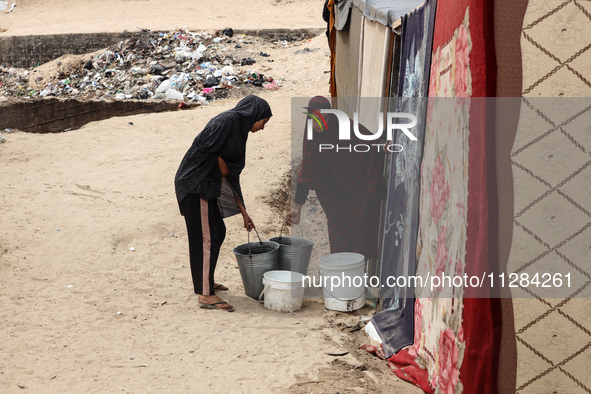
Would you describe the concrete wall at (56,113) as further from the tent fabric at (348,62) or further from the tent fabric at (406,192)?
the tent fabric at (406,192)

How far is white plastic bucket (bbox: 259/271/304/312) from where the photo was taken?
4.16 meters

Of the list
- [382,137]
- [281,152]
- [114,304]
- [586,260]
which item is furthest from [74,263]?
[586,260]

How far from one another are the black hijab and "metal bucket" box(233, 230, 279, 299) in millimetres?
553

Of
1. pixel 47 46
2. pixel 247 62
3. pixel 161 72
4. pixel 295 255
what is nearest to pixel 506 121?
pixel 295 255

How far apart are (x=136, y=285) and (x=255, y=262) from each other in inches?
45.1

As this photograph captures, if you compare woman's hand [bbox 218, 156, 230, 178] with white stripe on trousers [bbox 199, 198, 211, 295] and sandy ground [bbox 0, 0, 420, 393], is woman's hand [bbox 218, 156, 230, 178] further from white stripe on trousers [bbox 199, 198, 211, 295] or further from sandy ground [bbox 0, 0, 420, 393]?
sandy ground [bbox 0, 0, 420, 393]

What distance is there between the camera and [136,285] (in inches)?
187

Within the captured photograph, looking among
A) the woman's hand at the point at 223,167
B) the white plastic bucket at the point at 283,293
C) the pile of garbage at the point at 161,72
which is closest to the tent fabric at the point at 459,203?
the white plastic bucket at the point at 283,293

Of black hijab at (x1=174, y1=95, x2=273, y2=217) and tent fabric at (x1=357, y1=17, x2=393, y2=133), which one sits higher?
tent fabric at (x1=357, y1=17, x2=393, y2=133)

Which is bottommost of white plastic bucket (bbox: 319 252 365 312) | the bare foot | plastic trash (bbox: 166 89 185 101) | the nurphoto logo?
the bare foot

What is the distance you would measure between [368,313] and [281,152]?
4.02 metres

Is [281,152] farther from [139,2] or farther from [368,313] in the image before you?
[139,2]

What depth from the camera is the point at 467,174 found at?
2.45 metres

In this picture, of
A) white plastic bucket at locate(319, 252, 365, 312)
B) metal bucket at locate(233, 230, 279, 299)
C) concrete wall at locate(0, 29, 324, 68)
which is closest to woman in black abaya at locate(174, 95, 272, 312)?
metal bucket at locate(233, 230, 279, 299)
